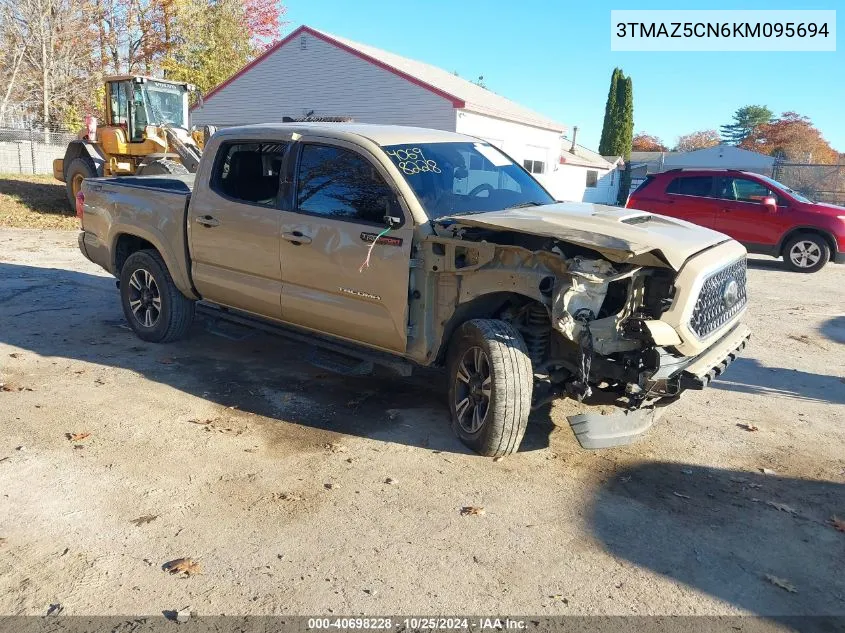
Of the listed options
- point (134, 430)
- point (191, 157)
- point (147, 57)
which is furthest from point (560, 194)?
point (134, 430)

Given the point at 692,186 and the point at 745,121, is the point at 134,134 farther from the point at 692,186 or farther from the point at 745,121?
the point at 745,121

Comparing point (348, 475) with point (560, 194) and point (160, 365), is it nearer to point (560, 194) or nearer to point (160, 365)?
point (160, 365)

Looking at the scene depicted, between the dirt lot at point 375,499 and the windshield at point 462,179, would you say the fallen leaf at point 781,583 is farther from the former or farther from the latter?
the windshield at point 462,179

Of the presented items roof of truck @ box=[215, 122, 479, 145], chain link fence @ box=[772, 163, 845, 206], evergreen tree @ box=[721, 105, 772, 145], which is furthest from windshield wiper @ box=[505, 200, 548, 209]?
evergreen tree @ box=[721, 105, 772, 145]

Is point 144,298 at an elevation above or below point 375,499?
above

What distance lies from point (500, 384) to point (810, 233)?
1066 cm

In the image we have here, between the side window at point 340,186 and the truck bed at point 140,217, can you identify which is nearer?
the side window at point 340,186

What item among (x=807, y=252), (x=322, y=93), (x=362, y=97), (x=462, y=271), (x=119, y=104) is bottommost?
(x=807, y=252)

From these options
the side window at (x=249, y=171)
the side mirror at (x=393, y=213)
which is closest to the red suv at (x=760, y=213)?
the side window at (x=249, y=171)

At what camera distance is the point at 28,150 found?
28.1 m

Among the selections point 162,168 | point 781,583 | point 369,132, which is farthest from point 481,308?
point 162,168

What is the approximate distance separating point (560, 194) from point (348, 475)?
93.1ft

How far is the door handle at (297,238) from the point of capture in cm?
487

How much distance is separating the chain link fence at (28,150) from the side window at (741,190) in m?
25.7
